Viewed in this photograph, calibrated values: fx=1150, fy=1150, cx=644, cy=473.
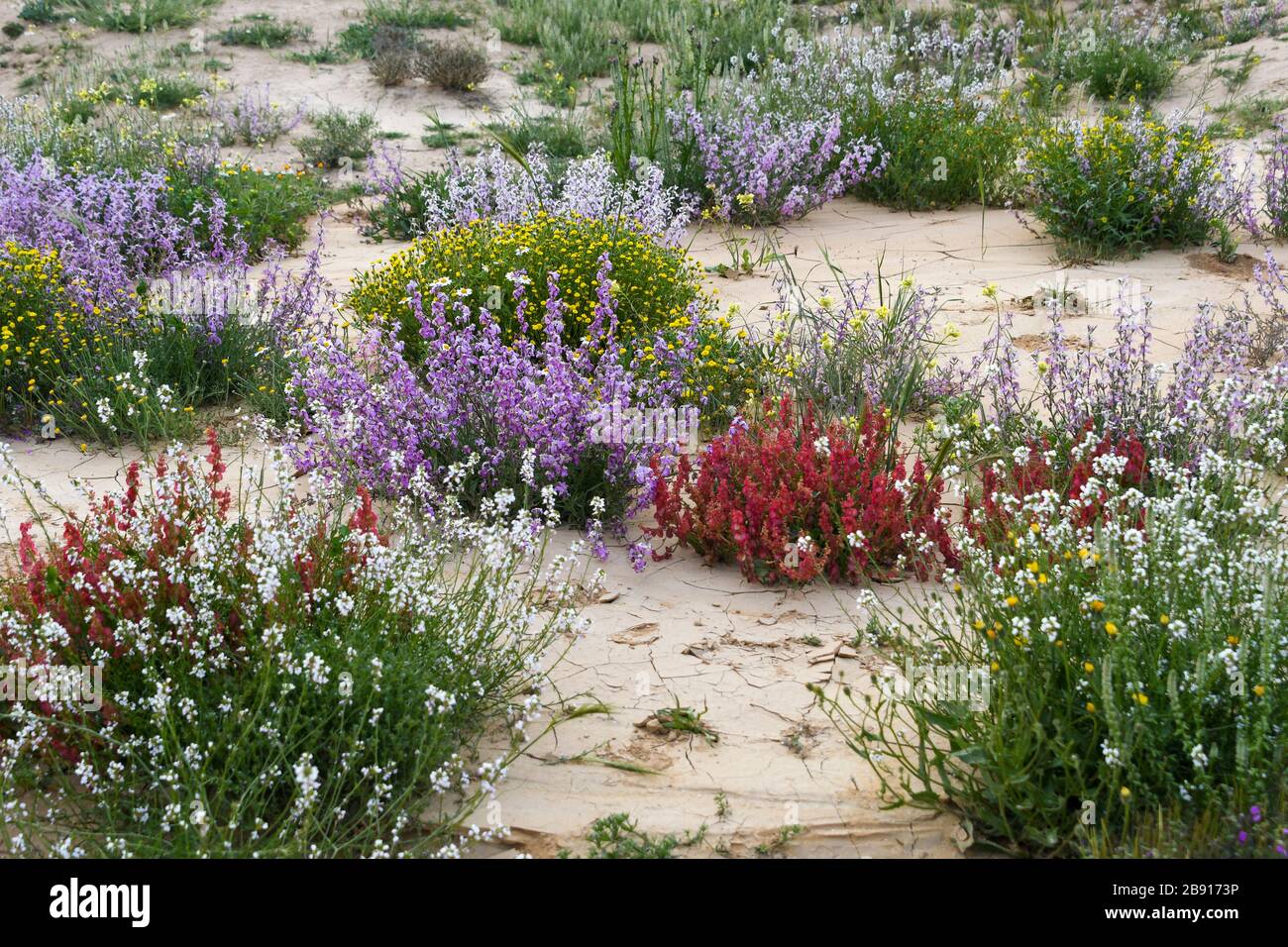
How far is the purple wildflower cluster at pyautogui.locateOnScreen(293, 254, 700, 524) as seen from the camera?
4289 mm

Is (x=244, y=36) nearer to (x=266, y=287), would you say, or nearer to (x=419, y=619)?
(x=266, y=287)

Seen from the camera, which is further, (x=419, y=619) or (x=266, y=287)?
(x=266, y=287)

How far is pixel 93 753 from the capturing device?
2.78 metres

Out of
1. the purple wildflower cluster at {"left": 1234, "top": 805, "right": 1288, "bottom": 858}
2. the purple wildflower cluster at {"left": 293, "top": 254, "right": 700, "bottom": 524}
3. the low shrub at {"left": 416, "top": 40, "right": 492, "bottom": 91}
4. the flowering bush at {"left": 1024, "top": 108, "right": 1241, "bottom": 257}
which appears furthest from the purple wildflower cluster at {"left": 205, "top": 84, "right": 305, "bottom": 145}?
the purple wildflower cluster at {"left": 1234, "top": 805, "right": 1288, "bottom": 858}

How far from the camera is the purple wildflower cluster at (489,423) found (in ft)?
14.1

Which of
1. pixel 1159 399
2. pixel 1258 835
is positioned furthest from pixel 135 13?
pixel 1258 835

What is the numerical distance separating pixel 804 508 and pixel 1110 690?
1821 mm

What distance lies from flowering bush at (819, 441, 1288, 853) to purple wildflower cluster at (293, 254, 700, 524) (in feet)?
5.11

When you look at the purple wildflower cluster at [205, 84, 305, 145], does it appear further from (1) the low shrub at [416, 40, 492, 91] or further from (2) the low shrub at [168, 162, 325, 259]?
(2) the low shrub at [168, 162, 325, 259]

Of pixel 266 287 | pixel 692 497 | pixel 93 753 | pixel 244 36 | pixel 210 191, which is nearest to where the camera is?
pixel 93 753

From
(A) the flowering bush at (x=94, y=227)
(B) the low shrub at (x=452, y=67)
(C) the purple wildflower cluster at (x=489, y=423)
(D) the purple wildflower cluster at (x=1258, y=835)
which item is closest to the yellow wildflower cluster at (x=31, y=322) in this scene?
(A) the flowering bush at (x=94, y=227)

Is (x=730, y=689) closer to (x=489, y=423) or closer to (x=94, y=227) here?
(x=489, y=423)
